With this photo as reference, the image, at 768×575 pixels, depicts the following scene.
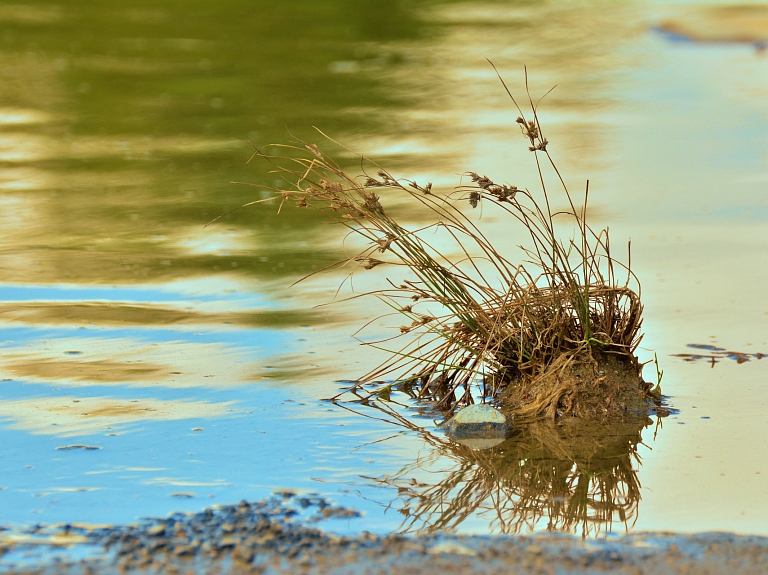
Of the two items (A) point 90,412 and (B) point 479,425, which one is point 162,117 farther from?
(B) point 479,425

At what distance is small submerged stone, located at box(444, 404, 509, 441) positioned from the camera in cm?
500

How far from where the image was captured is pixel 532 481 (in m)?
4.57

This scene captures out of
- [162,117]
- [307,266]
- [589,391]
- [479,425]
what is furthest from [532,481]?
[162,117]

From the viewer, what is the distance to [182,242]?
320 inches

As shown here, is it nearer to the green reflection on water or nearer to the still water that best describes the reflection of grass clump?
the still water

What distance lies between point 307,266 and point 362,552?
391 centimetres

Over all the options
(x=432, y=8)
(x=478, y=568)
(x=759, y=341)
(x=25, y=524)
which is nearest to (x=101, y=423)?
(x=25, y=524)

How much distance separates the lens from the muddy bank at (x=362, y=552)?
3729mm

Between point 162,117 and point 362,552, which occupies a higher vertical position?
point 162,117

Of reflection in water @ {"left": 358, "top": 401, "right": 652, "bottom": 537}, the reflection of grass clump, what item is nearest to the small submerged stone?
reflection in water @ {"left": 358, "top": 401, "right": 652, "bottom": 537}

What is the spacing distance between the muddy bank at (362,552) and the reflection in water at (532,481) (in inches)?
7.6

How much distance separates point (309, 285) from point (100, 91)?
7189 mm

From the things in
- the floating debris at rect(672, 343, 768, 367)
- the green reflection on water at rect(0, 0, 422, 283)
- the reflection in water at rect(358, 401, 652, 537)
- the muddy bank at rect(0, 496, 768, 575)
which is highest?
the green reflection on water at rect(0, 0, 422, 283)

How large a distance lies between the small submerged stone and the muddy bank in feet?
3.33
